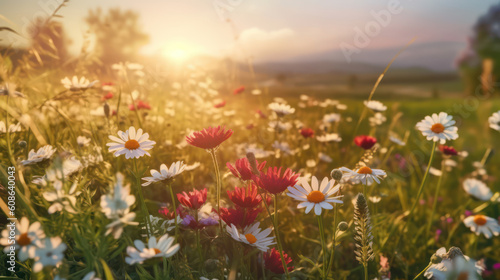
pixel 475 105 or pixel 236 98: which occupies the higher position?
pixel 236 98

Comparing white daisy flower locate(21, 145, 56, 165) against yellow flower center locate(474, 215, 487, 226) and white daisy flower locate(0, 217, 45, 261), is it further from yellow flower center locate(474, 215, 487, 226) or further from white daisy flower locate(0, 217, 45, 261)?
yellow flower center locate(474, 215, 487, 226)

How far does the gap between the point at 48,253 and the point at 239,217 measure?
51cm

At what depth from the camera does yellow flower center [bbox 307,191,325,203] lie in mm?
929

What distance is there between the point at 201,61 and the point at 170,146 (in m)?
2.12

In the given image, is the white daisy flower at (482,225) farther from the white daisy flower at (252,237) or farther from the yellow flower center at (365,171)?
the white daisy flower at (252,237)

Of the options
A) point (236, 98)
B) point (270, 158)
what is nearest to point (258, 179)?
point (270, 158)

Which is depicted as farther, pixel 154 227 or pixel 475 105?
pixel 475 105

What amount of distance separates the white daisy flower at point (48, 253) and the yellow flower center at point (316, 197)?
598mm

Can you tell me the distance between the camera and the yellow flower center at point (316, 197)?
Result: 929 millimetres

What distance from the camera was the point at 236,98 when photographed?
4.72 m

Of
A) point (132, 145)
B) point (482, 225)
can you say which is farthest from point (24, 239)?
point (482, 225)

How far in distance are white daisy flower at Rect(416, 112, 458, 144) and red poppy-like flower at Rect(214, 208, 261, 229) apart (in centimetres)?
76

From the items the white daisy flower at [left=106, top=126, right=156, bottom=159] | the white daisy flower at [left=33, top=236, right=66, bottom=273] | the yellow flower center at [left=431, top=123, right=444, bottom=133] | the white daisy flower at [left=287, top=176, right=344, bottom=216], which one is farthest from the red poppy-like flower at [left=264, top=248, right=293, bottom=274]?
the yellow flower center at [left=431, top=123, right=444, bottom=133]

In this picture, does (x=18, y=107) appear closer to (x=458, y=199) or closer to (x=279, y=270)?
(x=279, y=270)
